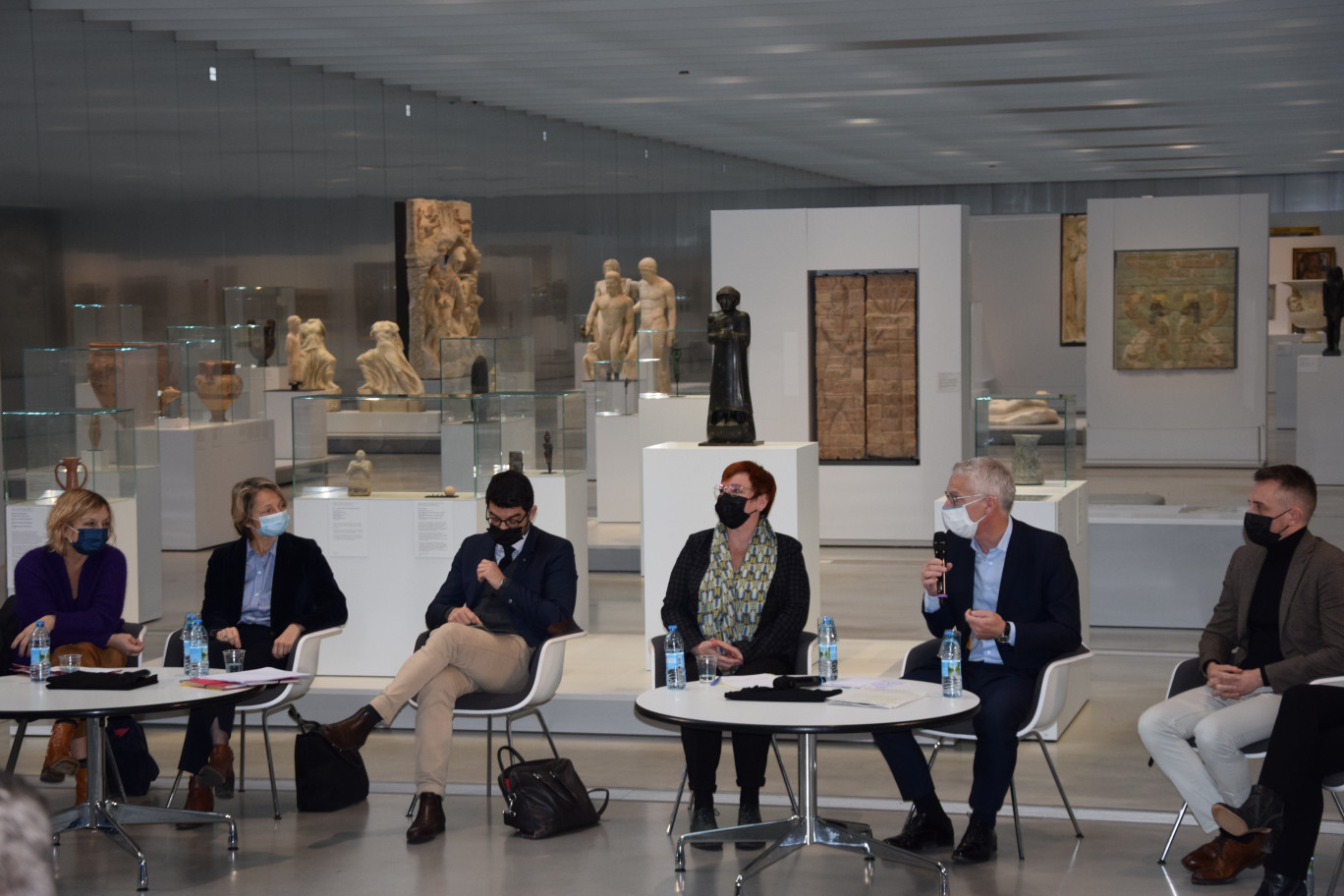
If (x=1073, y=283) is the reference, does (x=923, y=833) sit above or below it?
below

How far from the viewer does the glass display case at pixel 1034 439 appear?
6777 millimetres

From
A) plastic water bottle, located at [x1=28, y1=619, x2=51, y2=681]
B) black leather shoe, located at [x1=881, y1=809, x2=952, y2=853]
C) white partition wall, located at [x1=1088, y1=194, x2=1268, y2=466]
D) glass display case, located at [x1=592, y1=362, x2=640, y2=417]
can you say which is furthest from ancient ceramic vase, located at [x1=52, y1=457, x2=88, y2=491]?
white partition wall, located at [x1=1088, y1=194, x2=1268, y2=466]

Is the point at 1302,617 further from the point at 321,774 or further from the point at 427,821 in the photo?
the point at 321,774

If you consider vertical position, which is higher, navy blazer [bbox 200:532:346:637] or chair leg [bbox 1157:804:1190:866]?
navy blazer [bbox 200:532:346:637]

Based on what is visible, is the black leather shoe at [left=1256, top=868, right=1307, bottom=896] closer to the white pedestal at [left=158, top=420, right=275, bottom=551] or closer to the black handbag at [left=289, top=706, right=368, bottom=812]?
the black handbag at [left=289, top=706, right=368, bottom=812]

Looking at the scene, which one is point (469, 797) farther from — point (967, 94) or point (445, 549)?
point (967, 94)

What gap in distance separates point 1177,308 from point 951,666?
12720 millimetres

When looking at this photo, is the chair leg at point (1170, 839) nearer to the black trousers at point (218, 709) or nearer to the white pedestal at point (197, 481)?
the black trousers at point (218, 709)

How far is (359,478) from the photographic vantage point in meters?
7.34

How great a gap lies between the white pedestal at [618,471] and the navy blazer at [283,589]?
653cm

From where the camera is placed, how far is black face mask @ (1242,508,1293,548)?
4910 mm

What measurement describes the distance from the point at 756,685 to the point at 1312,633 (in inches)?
66.8

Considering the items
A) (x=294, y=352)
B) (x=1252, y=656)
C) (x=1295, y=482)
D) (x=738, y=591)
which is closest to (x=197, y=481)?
(x=294, y=352)

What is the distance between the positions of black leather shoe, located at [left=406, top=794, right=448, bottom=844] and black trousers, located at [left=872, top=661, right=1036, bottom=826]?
1.50 m
